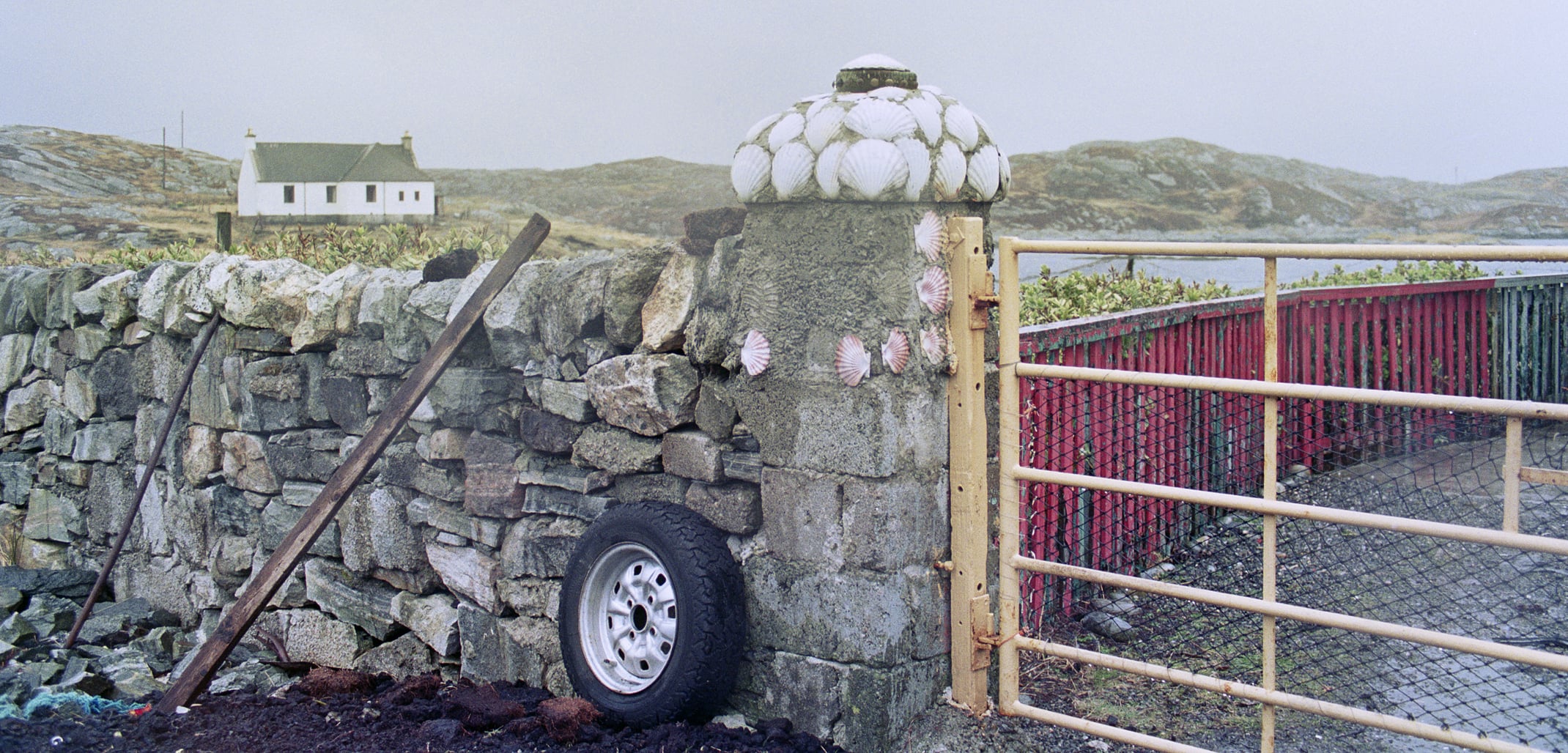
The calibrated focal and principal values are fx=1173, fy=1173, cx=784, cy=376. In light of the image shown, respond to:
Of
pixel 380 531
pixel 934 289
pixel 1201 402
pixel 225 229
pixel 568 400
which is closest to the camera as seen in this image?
pixel 934 289

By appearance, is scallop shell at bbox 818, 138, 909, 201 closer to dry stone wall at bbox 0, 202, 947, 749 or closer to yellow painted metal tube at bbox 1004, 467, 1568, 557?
dry stone wall at bbox 0, 202, 947, 749

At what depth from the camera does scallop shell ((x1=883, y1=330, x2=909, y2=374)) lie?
356 centimetres

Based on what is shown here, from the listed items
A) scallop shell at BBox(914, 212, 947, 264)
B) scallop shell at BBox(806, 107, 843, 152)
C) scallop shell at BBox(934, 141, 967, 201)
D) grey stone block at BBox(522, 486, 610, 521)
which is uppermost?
scallop shell at BBox(806, 107, 843, 152)

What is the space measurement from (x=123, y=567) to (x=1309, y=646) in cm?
675

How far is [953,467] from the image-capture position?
146 inches

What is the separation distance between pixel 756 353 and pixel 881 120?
0.84 meters

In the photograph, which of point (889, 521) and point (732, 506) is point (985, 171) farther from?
point (732, 506)

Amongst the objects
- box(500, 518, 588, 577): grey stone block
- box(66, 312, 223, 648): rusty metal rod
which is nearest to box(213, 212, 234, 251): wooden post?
box(66, 312, 223, 648): rusty metal rod

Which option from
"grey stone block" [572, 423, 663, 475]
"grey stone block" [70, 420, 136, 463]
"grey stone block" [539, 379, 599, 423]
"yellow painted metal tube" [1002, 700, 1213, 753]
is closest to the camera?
"yellow painted metal tube" [1002, 700, 1213, 753]

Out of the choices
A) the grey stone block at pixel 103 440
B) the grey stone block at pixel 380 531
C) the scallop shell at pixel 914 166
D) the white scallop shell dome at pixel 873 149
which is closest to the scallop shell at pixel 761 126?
the white scallop shell dome at pixel 873 149

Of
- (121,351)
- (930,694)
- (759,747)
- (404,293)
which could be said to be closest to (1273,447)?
(930,694)

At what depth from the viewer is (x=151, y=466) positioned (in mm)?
6605

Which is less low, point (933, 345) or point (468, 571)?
point (933, 345)

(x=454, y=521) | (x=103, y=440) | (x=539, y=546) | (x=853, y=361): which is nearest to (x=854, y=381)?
(x=853, y=361)
